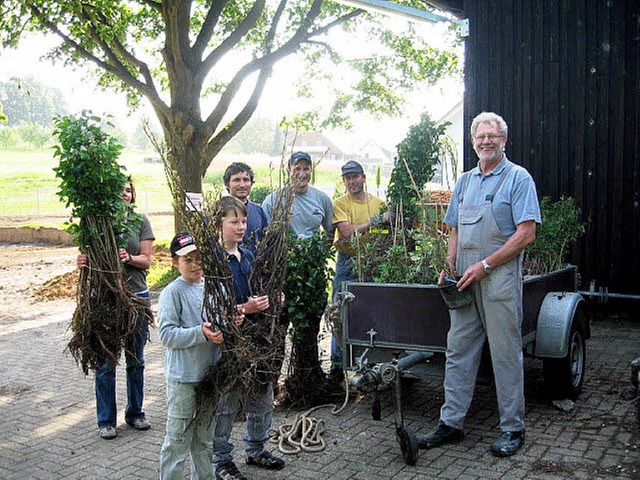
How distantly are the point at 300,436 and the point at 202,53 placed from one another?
11.4 meters

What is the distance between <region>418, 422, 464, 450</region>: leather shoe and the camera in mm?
4784

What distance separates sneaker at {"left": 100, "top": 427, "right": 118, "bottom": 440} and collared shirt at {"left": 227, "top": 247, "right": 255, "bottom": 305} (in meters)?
1.95

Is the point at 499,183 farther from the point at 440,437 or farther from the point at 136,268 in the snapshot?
the point at 136,268

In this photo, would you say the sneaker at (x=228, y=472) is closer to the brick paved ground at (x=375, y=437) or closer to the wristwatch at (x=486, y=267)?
the brick paved ground at (x=375, y=437)

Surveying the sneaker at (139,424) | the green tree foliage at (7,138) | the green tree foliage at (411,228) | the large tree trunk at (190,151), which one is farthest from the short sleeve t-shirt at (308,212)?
the green tree foliage at (7,138)

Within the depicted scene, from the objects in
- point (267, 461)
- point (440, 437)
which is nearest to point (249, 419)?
point (267, 461)

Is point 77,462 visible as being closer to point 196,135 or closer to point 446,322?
point 446,322

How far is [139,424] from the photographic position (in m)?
5.50

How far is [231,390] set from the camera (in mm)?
3947

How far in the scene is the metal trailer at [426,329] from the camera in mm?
5102

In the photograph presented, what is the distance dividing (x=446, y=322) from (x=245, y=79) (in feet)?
38.5

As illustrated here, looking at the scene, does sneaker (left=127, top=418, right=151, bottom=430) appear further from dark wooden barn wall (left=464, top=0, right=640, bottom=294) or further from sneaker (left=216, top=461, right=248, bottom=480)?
dark wooden barn wall (left=464, top=0, right=640, bottom=294)

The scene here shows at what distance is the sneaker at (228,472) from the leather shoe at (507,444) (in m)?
1.66

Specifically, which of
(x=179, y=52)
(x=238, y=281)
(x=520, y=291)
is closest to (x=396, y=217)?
(x=520, y=291)
